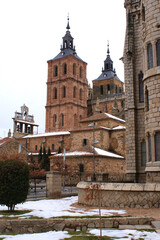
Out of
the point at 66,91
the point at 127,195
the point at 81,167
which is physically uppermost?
the point at 66,91

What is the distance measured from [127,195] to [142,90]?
26.5 feet

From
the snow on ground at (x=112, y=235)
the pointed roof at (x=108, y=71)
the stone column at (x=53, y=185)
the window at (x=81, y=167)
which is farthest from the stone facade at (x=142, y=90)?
the pointed roof at (x=108, y=71)

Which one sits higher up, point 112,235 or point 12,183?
point 12,183

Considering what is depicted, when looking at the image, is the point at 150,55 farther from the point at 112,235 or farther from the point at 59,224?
the point at 112,235

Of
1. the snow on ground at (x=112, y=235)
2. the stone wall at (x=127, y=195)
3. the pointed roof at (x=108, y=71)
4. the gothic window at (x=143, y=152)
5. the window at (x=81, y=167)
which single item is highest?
the pointed roof at (x=108, y=71)

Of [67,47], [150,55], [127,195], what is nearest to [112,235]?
[127,195]

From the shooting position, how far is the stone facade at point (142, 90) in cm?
1326

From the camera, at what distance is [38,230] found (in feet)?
28.6

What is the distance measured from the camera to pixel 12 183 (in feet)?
37.3

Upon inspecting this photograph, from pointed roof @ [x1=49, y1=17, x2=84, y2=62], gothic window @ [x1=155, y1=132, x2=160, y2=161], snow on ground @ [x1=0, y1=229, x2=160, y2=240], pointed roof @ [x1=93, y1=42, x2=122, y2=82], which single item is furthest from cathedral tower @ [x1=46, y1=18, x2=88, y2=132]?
snow on ground @ [x1=0, y1=229, x2=160, y2=240]

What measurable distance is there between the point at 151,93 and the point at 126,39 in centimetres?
697

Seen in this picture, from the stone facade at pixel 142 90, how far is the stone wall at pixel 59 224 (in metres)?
4.44

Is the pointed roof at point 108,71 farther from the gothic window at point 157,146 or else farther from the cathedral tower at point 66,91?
the gothic window at point 157,146

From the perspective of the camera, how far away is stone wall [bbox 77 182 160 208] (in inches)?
454
